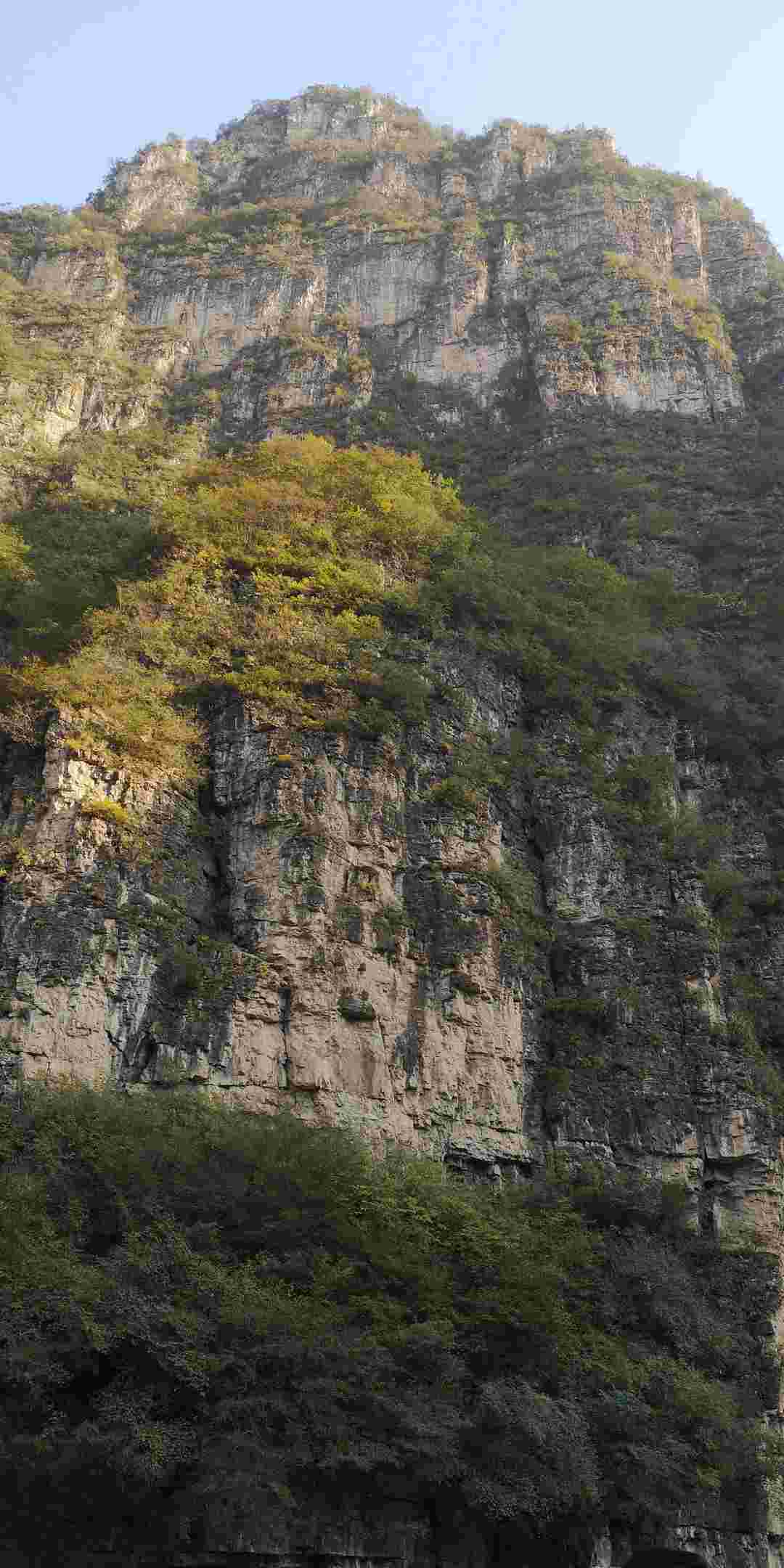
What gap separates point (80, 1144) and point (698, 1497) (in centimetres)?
1006

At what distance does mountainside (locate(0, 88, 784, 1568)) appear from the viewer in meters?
21.6

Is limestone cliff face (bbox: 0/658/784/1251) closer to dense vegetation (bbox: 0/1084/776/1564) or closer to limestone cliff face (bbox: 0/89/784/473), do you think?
dense vegetation (bbox: 0/1084/776/1564)

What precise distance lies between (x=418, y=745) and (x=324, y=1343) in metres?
12.2

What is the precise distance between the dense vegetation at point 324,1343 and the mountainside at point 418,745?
750 millimetres

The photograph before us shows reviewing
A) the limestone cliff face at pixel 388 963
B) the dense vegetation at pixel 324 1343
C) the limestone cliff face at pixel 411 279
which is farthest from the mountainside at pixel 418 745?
the dense vegetation at pixel 324 1343

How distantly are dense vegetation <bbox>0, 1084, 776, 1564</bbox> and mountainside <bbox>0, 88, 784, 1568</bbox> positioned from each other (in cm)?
75

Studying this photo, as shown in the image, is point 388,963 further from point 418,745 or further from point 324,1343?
point 324,1343

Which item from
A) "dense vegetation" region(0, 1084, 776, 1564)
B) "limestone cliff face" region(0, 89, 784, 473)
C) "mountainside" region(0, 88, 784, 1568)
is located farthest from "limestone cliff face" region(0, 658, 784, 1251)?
"limestone cliff face" region(0, 89, 784, 473)

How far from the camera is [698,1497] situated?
63.0 feet

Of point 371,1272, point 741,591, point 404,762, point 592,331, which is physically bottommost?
point 371,1272

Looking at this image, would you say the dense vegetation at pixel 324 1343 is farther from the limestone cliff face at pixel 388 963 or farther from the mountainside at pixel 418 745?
the limestone cliff face at pixel 388 963

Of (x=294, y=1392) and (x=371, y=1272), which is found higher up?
(x=371, y=1272)

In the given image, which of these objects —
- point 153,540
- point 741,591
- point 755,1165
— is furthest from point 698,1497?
point 741,591

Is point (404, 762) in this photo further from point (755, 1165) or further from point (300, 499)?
point (755, 1165)
